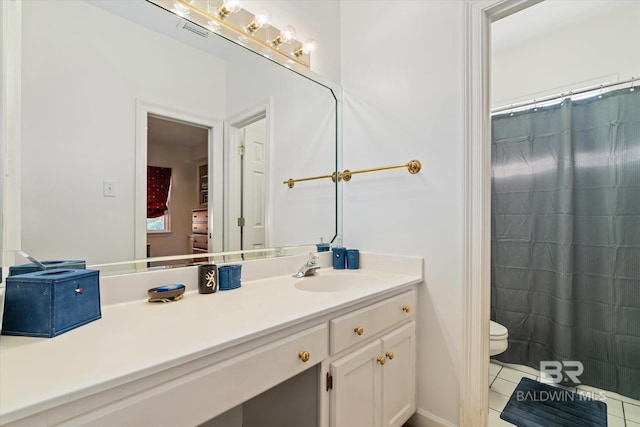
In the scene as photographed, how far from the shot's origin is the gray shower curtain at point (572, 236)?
1.72 metres

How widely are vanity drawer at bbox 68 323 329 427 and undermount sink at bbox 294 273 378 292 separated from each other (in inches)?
20.2

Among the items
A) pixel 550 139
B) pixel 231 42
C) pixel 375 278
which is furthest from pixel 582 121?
pixel 231 42

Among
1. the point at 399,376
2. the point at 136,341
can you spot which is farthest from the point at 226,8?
the point at 399,376

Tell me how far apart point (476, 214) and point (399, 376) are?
0.80m

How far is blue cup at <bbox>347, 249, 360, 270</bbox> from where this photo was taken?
5.39ft

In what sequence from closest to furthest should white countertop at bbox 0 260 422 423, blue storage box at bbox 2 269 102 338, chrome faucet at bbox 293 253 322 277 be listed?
1. white countertop at bbox 0 260 422 423
2. blue storage box at bbox 2 269 102 338
3. chrome faucet at bbox 293 253 322 277

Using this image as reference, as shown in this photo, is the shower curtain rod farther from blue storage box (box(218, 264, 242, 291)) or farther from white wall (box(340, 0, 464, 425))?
blue storage box (box(218, 264, 242, 291))

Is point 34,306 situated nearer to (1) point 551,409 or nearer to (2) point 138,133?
(2) point 138,133

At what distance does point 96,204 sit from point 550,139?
262cm

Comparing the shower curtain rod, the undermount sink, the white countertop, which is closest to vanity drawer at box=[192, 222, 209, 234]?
the white countertop

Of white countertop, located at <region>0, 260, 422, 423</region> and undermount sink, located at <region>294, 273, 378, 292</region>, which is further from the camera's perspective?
undermount sink, located at <region>294, 273, 378, 292</region>

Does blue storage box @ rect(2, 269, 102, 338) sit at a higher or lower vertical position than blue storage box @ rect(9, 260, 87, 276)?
lower

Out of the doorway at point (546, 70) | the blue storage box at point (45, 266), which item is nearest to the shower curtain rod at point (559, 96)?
the doorway at point (546, 70)

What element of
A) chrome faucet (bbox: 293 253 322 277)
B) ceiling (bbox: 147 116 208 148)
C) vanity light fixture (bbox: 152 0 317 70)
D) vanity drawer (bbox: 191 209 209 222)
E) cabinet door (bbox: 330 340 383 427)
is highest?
vanity light fixture (bbox: 152 0 317 70)
